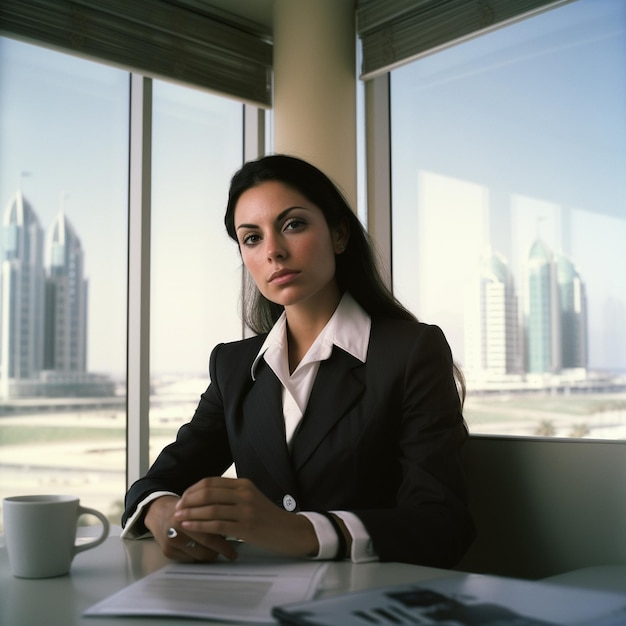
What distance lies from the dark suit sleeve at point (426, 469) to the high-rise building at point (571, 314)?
148 centimetres

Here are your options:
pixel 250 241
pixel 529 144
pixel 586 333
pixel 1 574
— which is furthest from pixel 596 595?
pixel 529 144

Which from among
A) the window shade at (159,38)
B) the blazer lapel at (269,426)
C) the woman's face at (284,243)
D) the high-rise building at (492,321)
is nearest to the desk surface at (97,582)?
the blazer lapel at (269,426)

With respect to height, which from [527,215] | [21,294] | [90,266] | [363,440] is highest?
[527,215]

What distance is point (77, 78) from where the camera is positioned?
3117mm

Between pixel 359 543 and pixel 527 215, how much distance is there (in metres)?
2.26

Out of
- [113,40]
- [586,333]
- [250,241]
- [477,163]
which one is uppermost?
[113,40]

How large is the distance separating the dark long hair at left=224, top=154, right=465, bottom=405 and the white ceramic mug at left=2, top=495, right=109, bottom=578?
36.0 inches

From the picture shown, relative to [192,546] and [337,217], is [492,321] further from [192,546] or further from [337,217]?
[192,546]

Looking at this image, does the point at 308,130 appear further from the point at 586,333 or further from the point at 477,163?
the point at 586,333

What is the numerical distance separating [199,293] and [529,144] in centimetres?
163

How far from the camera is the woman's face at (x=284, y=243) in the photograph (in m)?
1.56

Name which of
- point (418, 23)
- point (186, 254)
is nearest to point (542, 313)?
point (418, 23)

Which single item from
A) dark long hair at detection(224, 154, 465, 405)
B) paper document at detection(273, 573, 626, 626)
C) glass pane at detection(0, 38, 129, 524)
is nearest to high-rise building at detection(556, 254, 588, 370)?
dark long hair at detection(224, 154, 465, 405)

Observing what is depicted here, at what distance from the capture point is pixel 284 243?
61.9 inches
